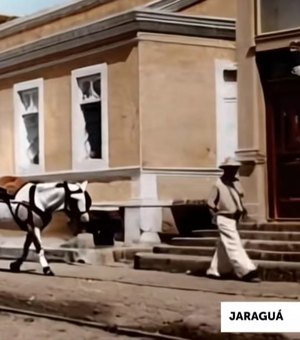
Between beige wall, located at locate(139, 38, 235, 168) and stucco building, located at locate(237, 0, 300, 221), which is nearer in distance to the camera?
stucco building, located at locate(237, 0, 300, 221)

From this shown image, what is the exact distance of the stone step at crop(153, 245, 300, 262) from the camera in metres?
14.7

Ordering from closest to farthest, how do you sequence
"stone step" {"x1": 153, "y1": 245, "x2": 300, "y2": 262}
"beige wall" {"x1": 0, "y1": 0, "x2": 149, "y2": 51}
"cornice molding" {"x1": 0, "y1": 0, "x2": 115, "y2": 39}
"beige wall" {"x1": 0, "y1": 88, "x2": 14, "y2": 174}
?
"stone step" {"x1": 153, "y1": 245, "x2": 300, "y2": 262} → "beige wall" {"x1": 0, "y1": 0, "x2": 149, "y2": 51} → "cornice molding" {"x1": 0, "y1": 0, "x2": 115, "y2": 39} → "beige wall" {"x1": 0, "y1": 88, "x2": 14, "y2": 174}

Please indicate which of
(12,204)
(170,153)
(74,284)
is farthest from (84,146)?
(74,284)

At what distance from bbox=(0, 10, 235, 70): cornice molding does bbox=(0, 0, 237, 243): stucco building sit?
21mm

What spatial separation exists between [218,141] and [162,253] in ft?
11.1

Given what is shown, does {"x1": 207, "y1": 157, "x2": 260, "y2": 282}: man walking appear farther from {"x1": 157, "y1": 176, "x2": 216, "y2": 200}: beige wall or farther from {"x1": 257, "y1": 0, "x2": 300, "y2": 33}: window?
{"x1": 157, "y1": 176, "x2": 216, "y2": 200}: beige wall

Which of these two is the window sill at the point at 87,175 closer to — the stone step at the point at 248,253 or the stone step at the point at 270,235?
the stone step at the point at 248,253

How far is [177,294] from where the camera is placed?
43.1 ft

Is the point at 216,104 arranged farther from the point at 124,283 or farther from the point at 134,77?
the point at 124,283

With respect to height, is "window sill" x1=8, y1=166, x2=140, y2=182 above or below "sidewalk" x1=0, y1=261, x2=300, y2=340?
above

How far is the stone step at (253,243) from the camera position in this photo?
1509 centimetres

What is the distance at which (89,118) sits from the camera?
797 inches

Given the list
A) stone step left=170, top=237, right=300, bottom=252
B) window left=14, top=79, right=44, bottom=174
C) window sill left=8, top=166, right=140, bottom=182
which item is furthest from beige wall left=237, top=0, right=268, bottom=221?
window left=14, top=79, right=44, bottom=174

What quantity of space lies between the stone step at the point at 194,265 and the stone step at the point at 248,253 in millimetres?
205
